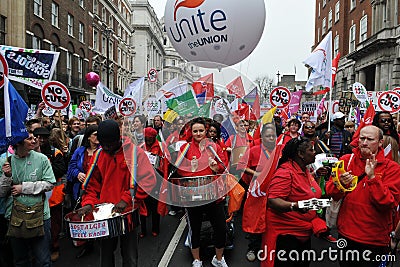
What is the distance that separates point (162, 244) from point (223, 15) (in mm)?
3412

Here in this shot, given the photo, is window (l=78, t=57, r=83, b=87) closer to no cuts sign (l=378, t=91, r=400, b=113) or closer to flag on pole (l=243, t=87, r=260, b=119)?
no cuts sign (l=378, t=91, r=400, b=113)

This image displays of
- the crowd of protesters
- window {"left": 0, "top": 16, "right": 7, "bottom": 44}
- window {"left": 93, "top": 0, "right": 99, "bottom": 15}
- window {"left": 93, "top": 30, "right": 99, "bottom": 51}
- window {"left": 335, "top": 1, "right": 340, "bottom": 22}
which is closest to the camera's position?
the crowd of protesters

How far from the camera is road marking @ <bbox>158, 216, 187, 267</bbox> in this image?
178 inches

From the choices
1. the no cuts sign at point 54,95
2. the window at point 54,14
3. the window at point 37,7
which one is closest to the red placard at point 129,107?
the no cuts sign at point 54,95

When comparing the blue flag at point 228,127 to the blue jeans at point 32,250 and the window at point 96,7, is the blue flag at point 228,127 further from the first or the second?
the window at point 96,7

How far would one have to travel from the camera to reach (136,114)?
3.36 m

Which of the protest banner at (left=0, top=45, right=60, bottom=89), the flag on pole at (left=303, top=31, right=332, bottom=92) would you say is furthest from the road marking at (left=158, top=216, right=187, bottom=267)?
the flag on pole at (left=303, top=31, right=332, bottom=92)

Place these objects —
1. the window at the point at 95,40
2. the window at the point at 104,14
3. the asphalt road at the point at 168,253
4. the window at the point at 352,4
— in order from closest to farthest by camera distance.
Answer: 1. the asphalt road at the point at 168,253
2. the window at the point at 352,4
3. the window at the point at 95,40
4. the window at the point at 104,14

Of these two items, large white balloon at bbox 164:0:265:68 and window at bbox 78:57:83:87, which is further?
window at bbox 78:57:83:87

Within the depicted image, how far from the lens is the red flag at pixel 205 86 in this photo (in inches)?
128

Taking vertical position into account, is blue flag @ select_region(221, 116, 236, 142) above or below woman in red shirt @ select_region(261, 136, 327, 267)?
above

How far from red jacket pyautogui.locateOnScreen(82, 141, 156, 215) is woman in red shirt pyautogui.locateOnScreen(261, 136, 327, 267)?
1154 mm

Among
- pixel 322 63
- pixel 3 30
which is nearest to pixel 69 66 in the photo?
pixel 3 30

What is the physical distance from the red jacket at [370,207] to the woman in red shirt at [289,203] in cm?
24
